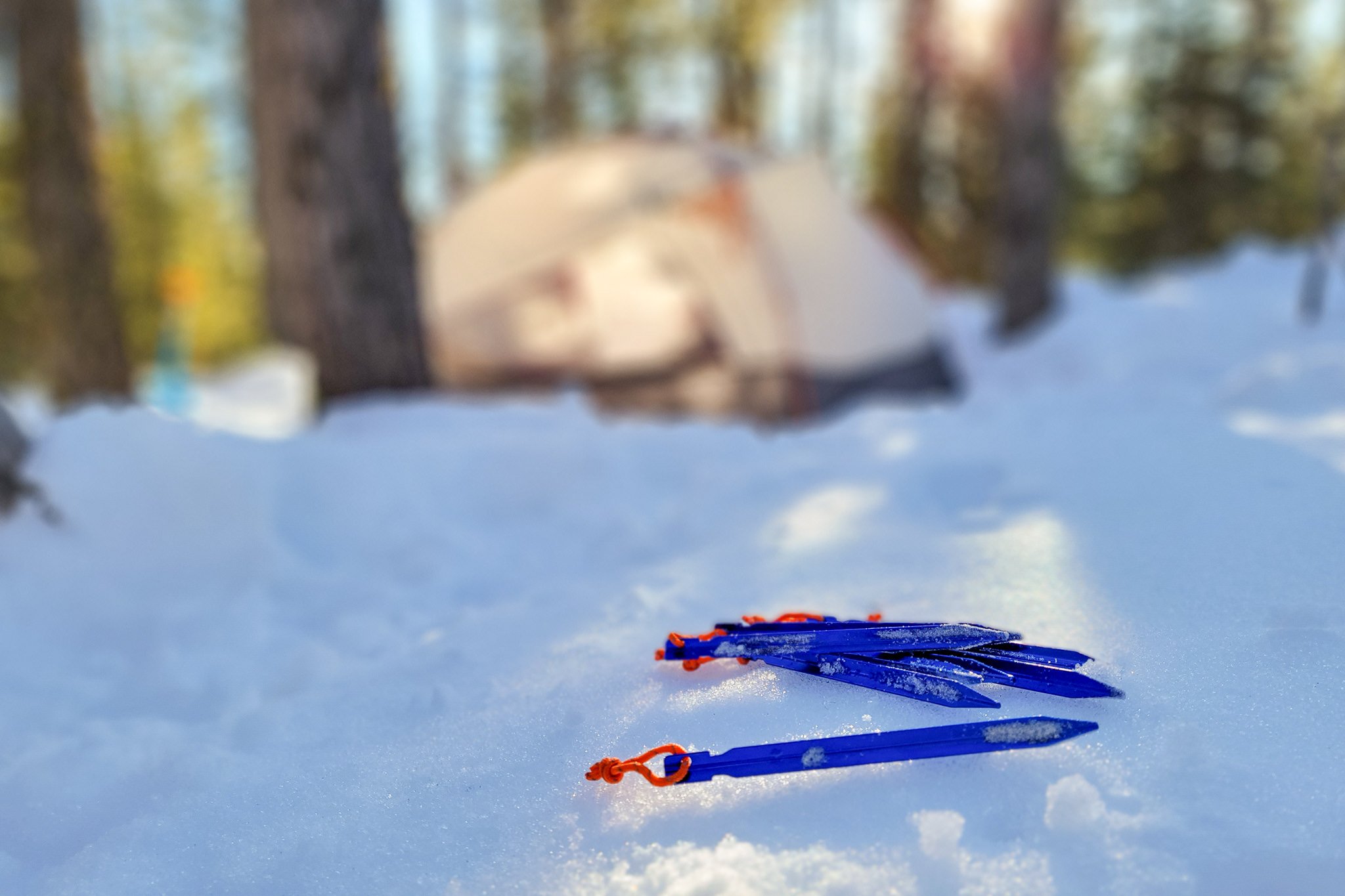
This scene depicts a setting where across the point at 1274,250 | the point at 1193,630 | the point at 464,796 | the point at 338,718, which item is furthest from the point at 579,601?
the point at 1274,250

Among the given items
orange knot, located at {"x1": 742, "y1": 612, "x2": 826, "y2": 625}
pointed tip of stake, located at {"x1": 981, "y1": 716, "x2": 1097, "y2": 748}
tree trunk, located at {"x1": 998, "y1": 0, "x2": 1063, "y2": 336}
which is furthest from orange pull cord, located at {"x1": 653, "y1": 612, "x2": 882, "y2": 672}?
tree trunk, located at {"x1": 998, "y1": 0, "x2": 1063, "y2": 336}

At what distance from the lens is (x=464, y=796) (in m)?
1.81

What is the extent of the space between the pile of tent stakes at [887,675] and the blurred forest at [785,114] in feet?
38.5

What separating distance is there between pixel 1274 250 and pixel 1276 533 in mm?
7879

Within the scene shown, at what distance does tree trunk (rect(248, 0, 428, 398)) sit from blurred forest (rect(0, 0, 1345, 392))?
8.49 metres

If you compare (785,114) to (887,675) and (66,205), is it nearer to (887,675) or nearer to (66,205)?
(66,205)

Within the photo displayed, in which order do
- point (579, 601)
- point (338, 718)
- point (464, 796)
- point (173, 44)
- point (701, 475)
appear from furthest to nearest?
point (173, 44), point (701, 475), point (579, 601), point (338, 718), point (464, 796)

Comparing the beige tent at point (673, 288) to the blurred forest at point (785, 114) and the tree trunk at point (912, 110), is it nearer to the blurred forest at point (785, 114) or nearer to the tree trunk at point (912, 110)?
the blurred forest at point (785, 114)

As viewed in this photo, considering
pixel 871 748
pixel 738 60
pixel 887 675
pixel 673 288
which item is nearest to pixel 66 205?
pixel 673 288

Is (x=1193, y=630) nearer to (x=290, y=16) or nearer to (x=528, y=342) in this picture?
(x=290, y=16)

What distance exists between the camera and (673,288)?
21.3ft

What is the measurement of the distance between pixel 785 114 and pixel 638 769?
21853mm

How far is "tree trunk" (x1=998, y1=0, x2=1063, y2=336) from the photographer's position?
321 inches

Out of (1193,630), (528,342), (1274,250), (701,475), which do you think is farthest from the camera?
(1274,250)
